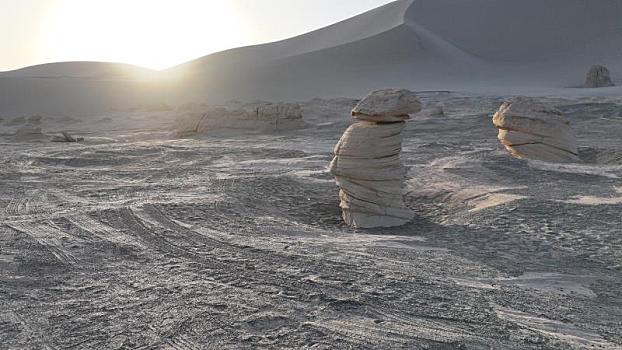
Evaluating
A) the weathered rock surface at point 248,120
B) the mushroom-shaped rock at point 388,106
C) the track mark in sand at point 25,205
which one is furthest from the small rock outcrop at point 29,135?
the mushroom-shaped rock at point 388,106

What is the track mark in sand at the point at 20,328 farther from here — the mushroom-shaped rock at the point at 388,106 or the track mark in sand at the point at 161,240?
the mushroom-shaped rock at the point at 388,106

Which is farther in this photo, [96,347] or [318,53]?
[318,53]

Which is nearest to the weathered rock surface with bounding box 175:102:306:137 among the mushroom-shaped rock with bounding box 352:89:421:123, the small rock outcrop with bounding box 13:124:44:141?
the small rock outcrop with bounding box 13:124:44:141

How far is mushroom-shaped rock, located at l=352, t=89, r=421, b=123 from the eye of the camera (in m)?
8.16

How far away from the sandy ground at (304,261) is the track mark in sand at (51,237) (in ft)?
0.12

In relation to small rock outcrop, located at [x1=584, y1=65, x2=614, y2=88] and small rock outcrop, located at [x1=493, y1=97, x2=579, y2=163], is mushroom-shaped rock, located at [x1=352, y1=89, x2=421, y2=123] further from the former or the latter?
small rock outcrop, located at [x1=584, y1=65, x2=614, y2=88]

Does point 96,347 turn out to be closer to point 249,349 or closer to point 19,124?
point 249,349

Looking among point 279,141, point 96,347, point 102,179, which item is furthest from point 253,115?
point 96,347

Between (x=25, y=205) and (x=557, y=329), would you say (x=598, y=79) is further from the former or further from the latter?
(x=557, y=329)

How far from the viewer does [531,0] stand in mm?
65938

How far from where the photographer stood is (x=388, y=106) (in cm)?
819

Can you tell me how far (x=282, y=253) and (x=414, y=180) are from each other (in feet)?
17.1

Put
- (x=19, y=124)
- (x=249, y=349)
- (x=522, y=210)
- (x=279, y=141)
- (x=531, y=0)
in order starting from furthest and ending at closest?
(x=531, y=0), (x=19, y=124), (x=279, y=141), (x=522, y=210), (x=249, y=349)

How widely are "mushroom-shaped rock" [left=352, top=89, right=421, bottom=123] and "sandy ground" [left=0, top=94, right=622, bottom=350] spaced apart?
64.7 inches
